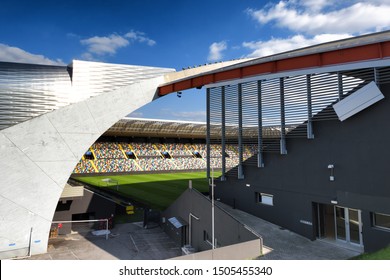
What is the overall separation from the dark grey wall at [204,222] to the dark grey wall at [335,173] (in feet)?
11.4

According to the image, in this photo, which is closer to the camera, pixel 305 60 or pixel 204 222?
pixel 305 60

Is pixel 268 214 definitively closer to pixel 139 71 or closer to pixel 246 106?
pixel 246 106

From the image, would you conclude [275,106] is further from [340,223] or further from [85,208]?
[85,208]

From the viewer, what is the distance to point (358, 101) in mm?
11867

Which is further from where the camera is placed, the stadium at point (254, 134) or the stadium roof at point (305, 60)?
the stadium at point (254, 134)

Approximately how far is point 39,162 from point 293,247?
45.6 feet

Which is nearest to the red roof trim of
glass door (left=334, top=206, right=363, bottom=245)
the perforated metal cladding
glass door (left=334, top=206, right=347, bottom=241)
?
the perforated metal cladding

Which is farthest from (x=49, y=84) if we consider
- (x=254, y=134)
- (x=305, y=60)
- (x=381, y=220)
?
(x=381, y=220)

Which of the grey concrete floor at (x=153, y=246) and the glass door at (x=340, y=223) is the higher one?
the glass door at (x=340, y=223)

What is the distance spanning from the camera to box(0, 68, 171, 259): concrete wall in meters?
15.0

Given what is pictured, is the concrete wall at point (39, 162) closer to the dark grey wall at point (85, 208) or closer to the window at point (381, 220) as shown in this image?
the dark grey wall at point (85, 208)

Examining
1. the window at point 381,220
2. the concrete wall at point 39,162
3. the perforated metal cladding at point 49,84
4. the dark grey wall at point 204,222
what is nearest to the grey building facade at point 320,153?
the window at point 381,220

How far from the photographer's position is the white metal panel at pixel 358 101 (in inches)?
448

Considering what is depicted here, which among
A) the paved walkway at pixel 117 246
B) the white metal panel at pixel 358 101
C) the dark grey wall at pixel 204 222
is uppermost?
the white metal panel at pixel 358 101
